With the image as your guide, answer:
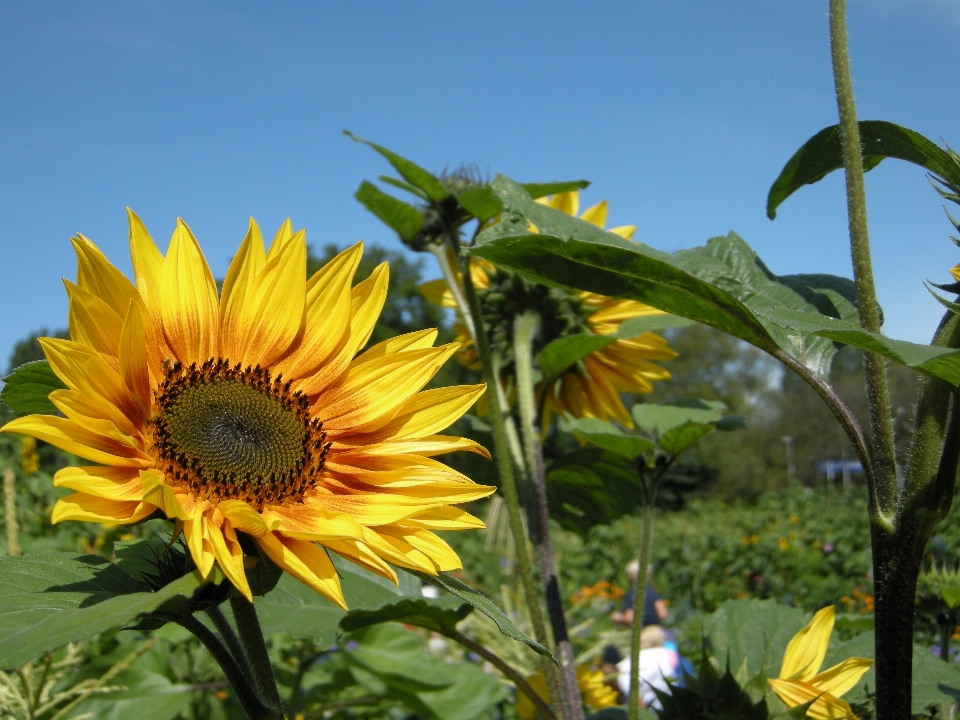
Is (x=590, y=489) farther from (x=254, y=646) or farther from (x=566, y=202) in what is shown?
(x=254, y=646)

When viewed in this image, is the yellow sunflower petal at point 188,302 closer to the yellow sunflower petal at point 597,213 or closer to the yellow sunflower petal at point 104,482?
the yellow sunflower petal at point 104,482

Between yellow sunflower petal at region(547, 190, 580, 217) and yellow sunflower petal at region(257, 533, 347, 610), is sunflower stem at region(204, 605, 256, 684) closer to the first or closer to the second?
yellow sunflower petal at region(257, 533, 347, 610)

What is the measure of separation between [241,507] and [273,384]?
0.27m

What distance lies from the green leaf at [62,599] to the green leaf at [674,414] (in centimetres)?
91

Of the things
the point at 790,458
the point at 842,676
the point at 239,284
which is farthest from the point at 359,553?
the point at 790,458

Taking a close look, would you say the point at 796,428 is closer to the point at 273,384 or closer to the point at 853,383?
the point at 853,383

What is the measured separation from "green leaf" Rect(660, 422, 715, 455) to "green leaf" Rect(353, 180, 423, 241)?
1.91 ft

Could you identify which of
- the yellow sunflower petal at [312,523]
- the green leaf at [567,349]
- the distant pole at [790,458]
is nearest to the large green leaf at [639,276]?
the yellow sunflower petal at [312,523]

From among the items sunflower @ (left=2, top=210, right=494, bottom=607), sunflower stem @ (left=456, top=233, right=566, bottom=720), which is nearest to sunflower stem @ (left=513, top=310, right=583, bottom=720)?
sunflower stem @ (left=456, top=233, right=566, bottom=720)

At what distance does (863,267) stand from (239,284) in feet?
2.07

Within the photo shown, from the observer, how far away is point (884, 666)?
83 cm

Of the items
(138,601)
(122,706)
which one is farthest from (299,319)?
(122,706)

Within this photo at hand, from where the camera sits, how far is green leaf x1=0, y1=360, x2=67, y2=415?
75cm

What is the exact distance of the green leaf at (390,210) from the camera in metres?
1.47
